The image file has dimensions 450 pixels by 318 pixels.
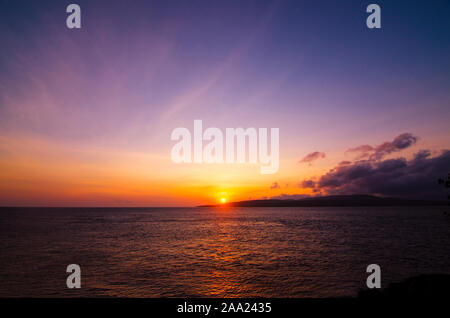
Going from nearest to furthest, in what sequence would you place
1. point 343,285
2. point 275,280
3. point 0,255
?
point 343,285
point 275,280
point 0,255

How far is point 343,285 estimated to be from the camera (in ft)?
61.2

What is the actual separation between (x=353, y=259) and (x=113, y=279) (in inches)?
982

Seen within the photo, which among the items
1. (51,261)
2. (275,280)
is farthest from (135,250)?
(275,280)

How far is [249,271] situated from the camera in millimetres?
22750
